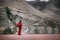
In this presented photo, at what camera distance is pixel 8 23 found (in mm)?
4871

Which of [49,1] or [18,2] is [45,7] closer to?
[49,1]

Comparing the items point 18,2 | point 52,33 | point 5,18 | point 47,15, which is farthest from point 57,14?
point 5,18

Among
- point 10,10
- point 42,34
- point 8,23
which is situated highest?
point 10,10

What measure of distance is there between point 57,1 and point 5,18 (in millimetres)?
1803

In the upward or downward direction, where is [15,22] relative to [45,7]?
downward

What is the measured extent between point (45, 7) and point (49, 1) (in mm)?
241

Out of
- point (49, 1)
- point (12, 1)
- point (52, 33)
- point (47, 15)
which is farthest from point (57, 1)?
point (12, 1)

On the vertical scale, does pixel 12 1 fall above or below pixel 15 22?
above

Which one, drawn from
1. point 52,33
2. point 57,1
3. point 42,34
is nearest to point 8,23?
point 42,34

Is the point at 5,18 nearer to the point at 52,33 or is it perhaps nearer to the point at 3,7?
the point at 3,7

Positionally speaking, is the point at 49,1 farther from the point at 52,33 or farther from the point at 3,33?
the point at 3,33

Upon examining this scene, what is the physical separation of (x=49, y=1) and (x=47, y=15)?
0.47 m

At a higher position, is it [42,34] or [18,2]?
[18,2]

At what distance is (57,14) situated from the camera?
196 inches
